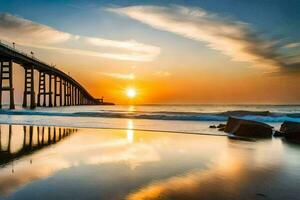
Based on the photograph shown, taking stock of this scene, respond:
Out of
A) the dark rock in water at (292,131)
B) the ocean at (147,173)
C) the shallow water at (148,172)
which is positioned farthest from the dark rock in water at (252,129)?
the ocean at (147,173)

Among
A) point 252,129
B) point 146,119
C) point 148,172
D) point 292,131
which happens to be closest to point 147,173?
point 148,172

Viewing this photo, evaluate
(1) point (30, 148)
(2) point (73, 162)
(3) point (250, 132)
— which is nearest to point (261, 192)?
(2) point (73, 162)

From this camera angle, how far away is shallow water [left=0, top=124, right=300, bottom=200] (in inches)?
200

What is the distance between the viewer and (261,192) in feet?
17.0

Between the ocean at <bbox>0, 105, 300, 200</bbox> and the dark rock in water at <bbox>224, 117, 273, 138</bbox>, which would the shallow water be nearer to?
the ocean at <bbox>0, 105, 300, 200</bbox>

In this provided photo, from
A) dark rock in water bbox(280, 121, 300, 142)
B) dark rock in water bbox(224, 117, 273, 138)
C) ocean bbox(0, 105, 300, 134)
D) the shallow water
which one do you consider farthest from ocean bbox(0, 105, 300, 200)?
ocean bbox(0, 105, 300, 134)

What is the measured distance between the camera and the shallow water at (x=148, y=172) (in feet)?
16.6

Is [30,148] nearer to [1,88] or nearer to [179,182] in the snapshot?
[179,182]

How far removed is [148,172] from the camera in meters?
6.72

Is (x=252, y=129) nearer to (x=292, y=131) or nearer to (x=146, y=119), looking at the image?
(x=292, y=131)

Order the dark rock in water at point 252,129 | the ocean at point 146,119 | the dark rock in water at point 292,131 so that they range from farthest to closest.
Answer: the ocean at point 146,119
the dark rock in water at point 252,129
the dark rock in water at point 292,131

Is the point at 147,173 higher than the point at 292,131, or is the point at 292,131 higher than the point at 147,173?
the point at 292,131

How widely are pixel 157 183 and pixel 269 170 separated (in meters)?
2.99

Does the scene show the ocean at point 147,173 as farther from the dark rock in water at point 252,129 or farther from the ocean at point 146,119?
the ocean at point 146,119
